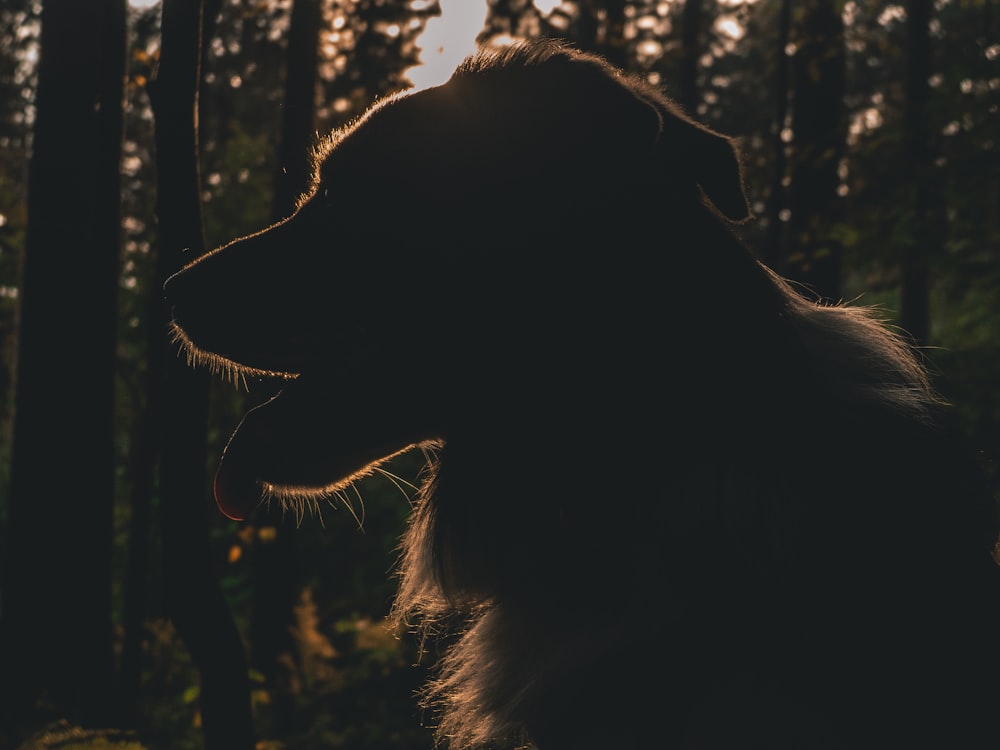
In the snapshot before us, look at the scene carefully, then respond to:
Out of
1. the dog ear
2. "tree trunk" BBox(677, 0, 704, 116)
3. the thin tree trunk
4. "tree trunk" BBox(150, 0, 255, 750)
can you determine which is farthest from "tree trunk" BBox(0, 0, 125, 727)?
"tree trunk" BBox(677, 0, 704, 116)

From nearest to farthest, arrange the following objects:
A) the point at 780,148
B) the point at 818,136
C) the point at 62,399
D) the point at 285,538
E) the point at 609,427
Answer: the point at 609,427, the point at 62,399, the point at 780,148, the point at 818,136, the point at 285,538

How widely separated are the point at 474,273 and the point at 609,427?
55 centimetres

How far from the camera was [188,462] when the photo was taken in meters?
2.83

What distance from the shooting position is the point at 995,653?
1925 mm

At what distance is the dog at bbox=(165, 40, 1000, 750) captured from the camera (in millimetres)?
1982

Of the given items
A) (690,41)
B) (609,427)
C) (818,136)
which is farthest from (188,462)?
(690,41)

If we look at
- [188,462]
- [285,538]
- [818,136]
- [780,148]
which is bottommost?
[285,538]

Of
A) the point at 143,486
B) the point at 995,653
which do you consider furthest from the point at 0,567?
the point at 995,653

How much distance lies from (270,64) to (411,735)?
8.95m

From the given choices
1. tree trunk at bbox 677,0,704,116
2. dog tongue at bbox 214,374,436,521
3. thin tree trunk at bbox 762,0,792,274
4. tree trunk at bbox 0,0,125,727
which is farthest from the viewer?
tree trunk at bbox 677,0,704,116

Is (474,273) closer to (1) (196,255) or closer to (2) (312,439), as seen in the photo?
(2) (312,439)

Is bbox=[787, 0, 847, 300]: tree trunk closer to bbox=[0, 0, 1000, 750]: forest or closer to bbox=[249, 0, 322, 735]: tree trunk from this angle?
bbox=[0, 0, 1000, 750]: forest

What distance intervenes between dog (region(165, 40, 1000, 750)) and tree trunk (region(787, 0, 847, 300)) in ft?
24.5

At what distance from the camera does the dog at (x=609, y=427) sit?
1982mm
